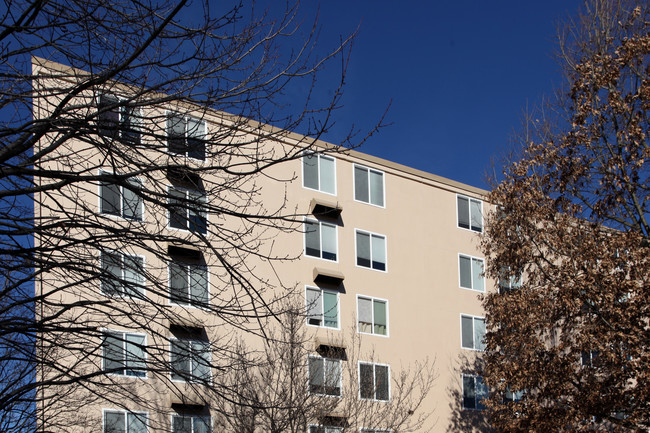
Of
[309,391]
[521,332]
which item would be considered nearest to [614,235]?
[521,332]

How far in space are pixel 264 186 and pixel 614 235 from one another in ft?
40.5

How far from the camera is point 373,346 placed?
27.6 m

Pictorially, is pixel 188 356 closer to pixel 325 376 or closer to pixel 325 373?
pixel 325 376

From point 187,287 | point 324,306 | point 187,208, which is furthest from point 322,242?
point 187,208

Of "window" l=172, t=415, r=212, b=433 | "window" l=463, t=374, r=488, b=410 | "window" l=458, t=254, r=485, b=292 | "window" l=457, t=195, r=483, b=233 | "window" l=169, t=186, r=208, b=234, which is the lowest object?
"window" l=172, t=415, r=212, b=433

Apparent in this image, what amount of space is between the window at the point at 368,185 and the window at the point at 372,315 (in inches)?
152

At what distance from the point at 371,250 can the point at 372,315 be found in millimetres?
2486

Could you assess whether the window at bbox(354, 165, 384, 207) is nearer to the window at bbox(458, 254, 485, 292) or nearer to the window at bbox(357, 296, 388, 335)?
the window at bbox(357, 296, 388, 335)

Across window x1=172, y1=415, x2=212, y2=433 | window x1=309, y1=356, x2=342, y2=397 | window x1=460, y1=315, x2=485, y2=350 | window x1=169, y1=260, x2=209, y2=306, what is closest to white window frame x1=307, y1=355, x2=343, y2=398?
window x1=309, y1=356, x2=342, y2=397

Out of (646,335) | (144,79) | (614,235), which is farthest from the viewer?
(614,235)

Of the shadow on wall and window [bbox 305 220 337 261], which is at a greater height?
window [bbox 305 220 337 261]

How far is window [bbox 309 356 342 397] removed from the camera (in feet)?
77.5

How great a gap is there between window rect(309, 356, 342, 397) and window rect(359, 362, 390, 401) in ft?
2.94

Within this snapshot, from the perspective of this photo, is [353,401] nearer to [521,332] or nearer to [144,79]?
[521,332]
